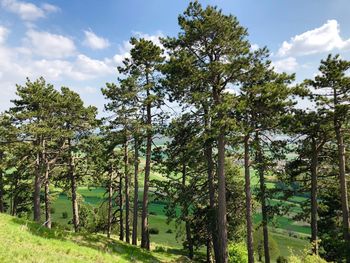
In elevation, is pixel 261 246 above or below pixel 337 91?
below

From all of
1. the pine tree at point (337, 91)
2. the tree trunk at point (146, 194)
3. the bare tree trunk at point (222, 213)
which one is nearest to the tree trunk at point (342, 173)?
the pine tree at point (337, 91)

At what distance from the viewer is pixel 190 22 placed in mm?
20859

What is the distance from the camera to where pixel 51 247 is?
53.0 feet

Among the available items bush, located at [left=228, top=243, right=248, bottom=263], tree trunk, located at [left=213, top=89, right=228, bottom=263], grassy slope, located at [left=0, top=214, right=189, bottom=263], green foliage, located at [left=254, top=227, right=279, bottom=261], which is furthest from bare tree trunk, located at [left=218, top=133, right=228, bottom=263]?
green foliage, located at [left=254, top=227, right=279, bottom=261]

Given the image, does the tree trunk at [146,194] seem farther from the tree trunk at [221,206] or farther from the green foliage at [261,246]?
the green foliage at [261,246]

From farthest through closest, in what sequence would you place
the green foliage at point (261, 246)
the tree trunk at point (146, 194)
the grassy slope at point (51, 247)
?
the green foliage at point (261, 246), the tree trunk at point (146, 194), the grassy slope at point (51, 247)

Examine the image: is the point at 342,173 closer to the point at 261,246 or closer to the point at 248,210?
the point at 248,210

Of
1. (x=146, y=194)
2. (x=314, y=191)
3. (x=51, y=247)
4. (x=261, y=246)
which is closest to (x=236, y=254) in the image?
(x=314, y=191)

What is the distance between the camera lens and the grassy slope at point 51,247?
13.0 m

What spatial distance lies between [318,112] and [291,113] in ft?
5.75

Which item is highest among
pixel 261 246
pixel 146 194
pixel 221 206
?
pixel 146 194

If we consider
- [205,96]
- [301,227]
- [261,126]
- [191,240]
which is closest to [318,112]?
[261,126]

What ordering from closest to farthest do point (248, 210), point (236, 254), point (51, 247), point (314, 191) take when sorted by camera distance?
point (51, 247) → point (248, 210) → point (314, 191) → point (236, 254)

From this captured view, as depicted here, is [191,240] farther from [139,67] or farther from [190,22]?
[190,22]
